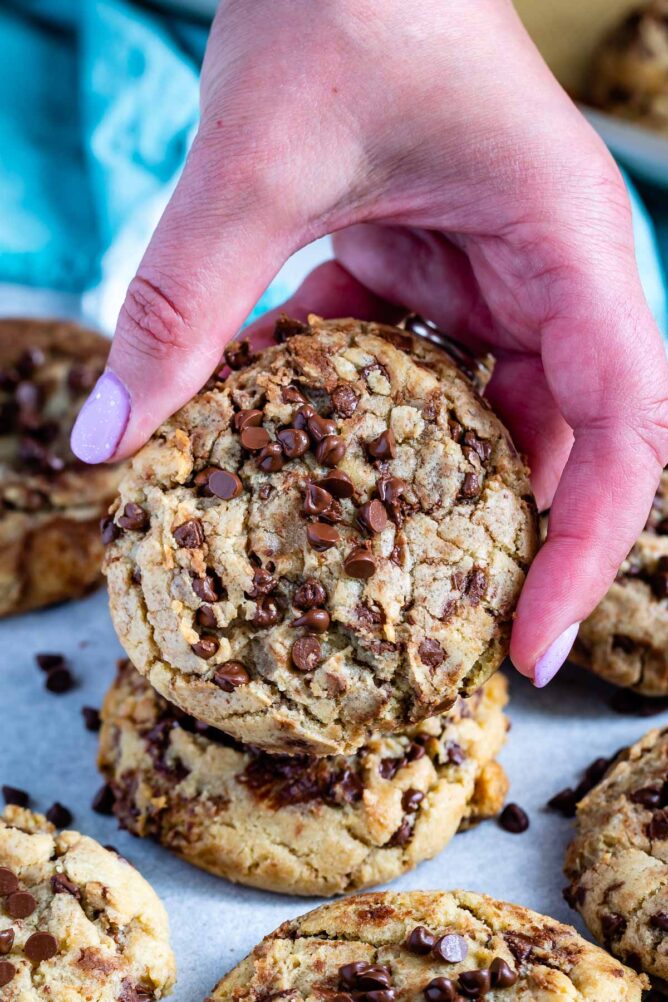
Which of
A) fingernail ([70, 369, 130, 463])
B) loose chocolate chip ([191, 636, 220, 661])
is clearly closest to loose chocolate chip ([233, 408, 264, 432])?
fingernail ([70, 369, 130, 463])

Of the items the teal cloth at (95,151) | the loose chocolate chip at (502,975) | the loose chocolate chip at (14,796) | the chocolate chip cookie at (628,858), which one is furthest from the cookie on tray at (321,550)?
the teal cloth at (95,151)

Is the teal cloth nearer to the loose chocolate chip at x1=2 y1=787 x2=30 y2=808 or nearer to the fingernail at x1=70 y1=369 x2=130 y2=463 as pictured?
the fingernail at x1=70 y1=369 x2=130 y2=463

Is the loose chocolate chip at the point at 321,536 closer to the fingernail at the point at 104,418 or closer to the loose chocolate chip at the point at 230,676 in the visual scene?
the loose chocolate chip at the point at 230,676

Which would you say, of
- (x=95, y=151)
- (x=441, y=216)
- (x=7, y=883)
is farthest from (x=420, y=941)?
(x=95, y=151)

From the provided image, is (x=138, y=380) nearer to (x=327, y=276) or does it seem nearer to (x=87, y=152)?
(x=327, y=276)

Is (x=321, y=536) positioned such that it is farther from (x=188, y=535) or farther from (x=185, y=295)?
(x=185, y=295)
